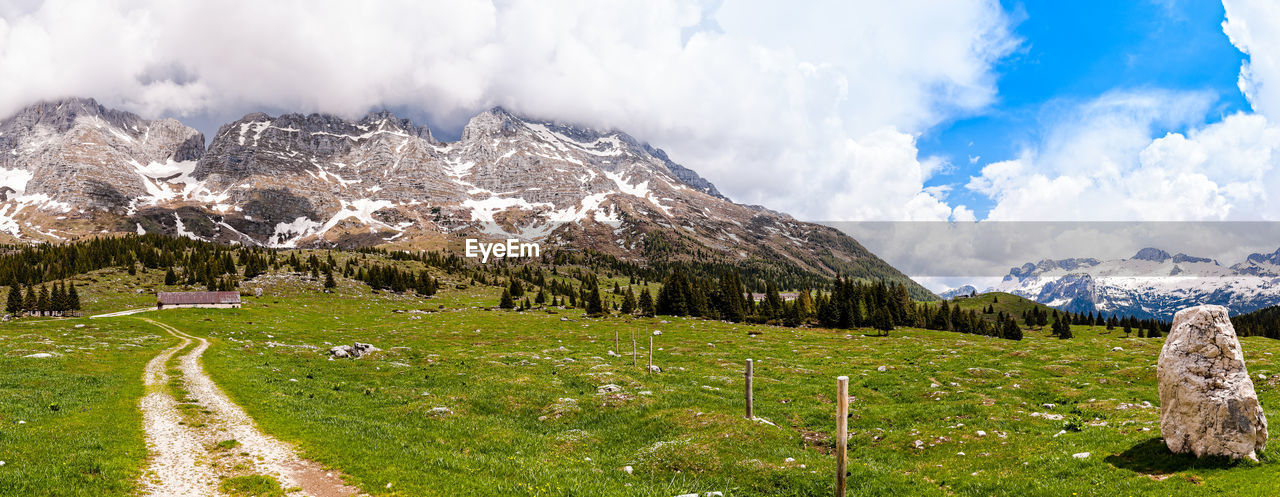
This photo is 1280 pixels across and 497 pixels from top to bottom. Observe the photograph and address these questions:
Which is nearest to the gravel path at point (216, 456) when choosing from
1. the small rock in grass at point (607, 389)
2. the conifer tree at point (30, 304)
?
the small rock in grass at point (607, 389)

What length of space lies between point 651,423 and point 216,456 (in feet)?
56.2

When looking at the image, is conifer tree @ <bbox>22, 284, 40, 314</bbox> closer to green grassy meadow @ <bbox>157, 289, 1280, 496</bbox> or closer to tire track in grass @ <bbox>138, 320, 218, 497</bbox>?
green grassy meadow @ <bbox>157, 289, 1280, 496</bbox>

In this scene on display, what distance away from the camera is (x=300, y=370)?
42.9 meters

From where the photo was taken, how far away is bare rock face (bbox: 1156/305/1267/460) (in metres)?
15.1

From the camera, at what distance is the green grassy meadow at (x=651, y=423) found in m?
16.0

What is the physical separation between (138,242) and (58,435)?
226 meters

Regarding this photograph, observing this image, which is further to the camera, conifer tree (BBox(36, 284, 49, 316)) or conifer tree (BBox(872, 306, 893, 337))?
conifer tree (BBox(36, 284, 49, 316))

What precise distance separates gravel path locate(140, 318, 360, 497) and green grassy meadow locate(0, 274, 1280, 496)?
70 cm

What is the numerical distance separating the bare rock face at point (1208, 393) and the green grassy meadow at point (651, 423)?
606 mm

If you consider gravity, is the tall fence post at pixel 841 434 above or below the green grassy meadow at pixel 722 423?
above

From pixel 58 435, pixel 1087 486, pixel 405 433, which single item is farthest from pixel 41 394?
pixel 1087 486

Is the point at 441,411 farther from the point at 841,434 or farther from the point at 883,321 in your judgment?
the point at 883,321

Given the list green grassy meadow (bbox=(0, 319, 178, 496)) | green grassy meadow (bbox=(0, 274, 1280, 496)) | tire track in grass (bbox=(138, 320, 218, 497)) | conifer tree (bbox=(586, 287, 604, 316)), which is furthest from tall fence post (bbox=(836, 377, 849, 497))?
conifer tree (bbox=(586, 287, 604, 316))

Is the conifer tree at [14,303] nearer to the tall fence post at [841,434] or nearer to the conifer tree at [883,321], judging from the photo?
the tall fence post at [841,434]
